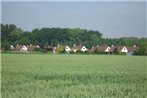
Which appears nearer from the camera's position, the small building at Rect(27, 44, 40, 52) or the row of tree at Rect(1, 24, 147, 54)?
the small building at Rect(27, 44, 40, 52)

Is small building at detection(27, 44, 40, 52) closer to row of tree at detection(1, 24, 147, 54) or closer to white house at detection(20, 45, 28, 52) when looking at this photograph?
white house at detection(20, 45, 28, 52)

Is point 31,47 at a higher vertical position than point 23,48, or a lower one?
higher

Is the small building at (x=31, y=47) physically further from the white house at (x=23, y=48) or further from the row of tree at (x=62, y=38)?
the row of tree at (x=62, y=38)

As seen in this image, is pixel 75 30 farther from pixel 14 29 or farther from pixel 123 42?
pixel 14 29

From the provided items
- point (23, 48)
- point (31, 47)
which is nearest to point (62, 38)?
point (31, 47)

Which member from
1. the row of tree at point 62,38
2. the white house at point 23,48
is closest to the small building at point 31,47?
the white house at point 23,48

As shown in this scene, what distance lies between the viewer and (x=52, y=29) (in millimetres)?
120375

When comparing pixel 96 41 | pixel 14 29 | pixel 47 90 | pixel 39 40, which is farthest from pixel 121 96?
pixel 96 41

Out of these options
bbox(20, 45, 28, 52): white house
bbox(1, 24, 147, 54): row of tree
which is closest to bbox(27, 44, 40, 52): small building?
bbox(20, 45, 28, 52): white house

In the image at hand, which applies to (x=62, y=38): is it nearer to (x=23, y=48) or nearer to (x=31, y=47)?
(x=31, y=47)

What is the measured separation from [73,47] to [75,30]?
8.95m

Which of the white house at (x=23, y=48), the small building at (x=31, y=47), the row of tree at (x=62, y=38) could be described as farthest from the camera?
the row of tree at (x=62, y=38)

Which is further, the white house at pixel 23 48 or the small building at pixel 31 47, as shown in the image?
the white house at pixel 23 48

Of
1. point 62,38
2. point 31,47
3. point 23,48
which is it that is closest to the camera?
point 31,47
